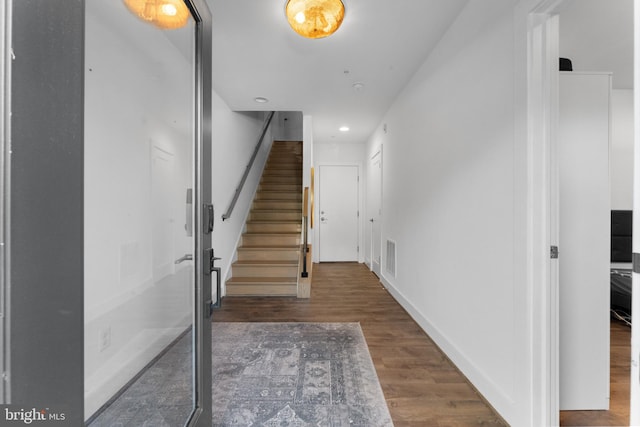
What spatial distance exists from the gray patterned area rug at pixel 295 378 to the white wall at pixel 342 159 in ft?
11.0

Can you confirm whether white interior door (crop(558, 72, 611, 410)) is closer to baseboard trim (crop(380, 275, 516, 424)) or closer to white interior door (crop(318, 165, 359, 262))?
baseboard trim (crop(380, 275, 516, 424))

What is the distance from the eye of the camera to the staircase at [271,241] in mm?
3588

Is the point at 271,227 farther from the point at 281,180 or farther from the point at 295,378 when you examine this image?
the point at 295,378

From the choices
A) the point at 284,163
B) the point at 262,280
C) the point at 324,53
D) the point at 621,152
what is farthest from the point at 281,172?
the point at 621,152

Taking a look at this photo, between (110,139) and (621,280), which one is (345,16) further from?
(621,280)

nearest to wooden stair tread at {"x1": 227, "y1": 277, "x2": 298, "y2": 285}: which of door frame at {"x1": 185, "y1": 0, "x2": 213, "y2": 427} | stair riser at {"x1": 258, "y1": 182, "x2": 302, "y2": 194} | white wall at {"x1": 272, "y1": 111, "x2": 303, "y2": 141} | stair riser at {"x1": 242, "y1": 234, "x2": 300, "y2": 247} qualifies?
stair riser at {"x1": 242, "y1": 234, "x2": 300, "y2": 247}

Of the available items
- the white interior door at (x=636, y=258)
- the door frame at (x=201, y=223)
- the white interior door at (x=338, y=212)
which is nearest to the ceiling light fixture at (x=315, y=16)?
the door frame at (x=201, y=223)

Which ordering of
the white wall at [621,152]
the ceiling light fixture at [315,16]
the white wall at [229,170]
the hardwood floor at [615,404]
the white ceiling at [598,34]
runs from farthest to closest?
the white wall at [229,170] → the white wall at [621,152] → the white ceiling at [598,34] → the ceiling light fixture at [315,16] → the hardwood floor at [615,404]

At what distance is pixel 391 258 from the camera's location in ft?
12.3

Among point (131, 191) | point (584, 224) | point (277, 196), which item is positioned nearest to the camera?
point (131, 191)

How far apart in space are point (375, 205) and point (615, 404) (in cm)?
359

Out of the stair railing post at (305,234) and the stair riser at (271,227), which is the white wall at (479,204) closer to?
the stair railing post at (305,234)

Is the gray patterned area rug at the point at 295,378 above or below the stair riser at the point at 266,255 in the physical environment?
below

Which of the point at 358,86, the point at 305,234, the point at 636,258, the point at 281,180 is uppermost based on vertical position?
the point at 358,86
